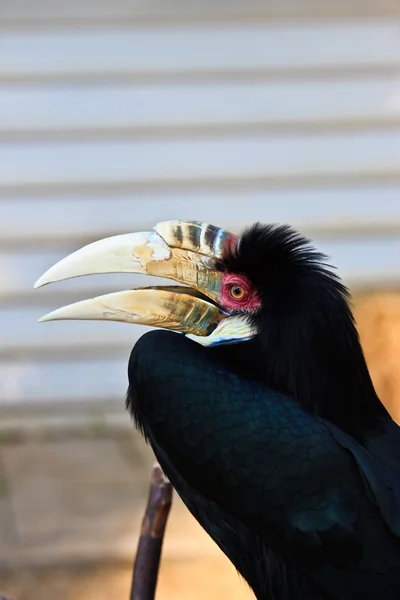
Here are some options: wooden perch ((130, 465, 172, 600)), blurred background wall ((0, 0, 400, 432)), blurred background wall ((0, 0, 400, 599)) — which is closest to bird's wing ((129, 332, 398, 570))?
wooden perch ((130, 465, 172, 600))

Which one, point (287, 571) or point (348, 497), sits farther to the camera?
point (287, 571)

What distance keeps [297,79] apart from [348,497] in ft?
7.90

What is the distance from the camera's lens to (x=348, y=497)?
4.66 feet

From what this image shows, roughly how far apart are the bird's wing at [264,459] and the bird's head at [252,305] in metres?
0.10

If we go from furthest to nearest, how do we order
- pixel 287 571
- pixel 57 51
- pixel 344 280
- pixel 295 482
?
pixel 344 280
pixel 57 51
pixel 287 571
pixel 295 482

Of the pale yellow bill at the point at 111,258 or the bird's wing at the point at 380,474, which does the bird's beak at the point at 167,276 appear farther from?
the bird's wing at the point at 380,474

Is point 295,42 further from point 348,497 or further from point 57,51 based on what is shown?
point 348,497

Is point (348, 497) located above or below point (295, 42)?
below

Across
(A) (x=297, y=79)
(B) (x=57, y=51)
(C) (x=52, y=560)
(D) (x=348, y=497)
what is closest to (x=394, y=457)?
(D) (x=348, y=497)

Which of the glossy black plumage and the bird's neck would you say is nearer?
the glossy black plumage

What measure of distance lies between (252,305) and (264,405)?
0.26 meters

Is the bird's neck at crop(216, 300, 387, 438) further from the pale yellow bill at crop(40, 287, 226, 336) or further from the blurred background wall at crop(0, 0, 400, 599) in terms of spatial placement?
the blurred background wall at crop(0, 0, 400, 599)

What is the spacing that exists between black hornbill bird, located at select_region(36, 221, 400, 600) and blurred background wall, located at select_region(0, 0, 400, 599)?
62.1 inches

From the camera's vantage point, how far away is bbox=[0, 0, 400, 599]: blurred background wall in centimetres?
329
